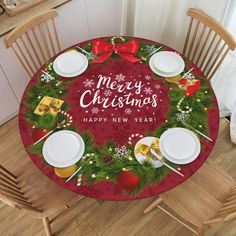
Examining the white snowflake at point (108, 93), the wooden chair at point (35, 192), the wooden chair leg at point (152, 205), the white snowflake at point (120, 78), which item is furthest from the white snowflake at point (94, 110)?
the wooden chair leg at point (152, 205)

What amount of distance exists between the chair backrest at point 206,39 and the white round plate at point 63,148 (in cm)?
103

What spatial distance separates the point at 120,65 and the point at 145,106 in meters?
0.33

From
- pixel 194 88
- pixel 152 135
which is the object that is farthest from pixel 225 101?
pixel 152 135

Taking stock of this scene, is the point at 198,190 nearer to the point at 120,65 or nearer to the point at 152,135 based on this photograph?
the point at 152,135

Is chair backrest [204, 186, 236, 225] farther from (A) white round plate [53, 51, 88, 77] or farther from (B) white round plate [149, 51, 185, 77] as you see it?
(A) white round plate [53, 51, 88, 77]

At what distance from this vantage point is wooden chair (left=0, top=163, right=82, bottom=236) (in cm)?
142

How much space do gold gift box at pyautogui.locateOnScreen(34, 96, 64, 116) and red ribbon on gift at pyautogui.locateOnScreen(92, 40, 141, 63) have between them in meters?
0.38

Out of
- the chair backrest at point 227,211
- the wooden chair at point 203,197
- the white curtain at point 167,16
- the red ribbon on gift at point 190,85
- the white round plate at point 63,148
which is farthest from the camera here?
the white curtain at point 167,16

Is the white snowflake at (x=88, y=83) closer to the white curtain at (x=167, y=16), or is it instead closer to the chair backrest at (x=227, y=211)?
the white curtain at (x=167, y=16)

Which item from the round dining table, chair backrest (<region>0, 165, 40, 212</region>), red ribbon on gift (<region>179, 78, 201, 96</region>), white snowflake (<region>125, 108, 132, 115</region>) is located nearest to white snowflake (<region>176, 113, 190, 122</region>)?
the round dining table

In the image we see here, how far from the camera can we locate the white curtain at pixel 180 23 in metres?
1.82

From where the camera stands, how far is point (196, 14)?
175 centimetres

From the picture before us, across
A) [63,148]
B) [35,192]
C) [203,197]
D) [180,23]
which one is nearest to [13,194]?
[35,192]

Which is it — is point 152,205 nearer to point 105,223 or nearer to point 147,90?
point 105,223
